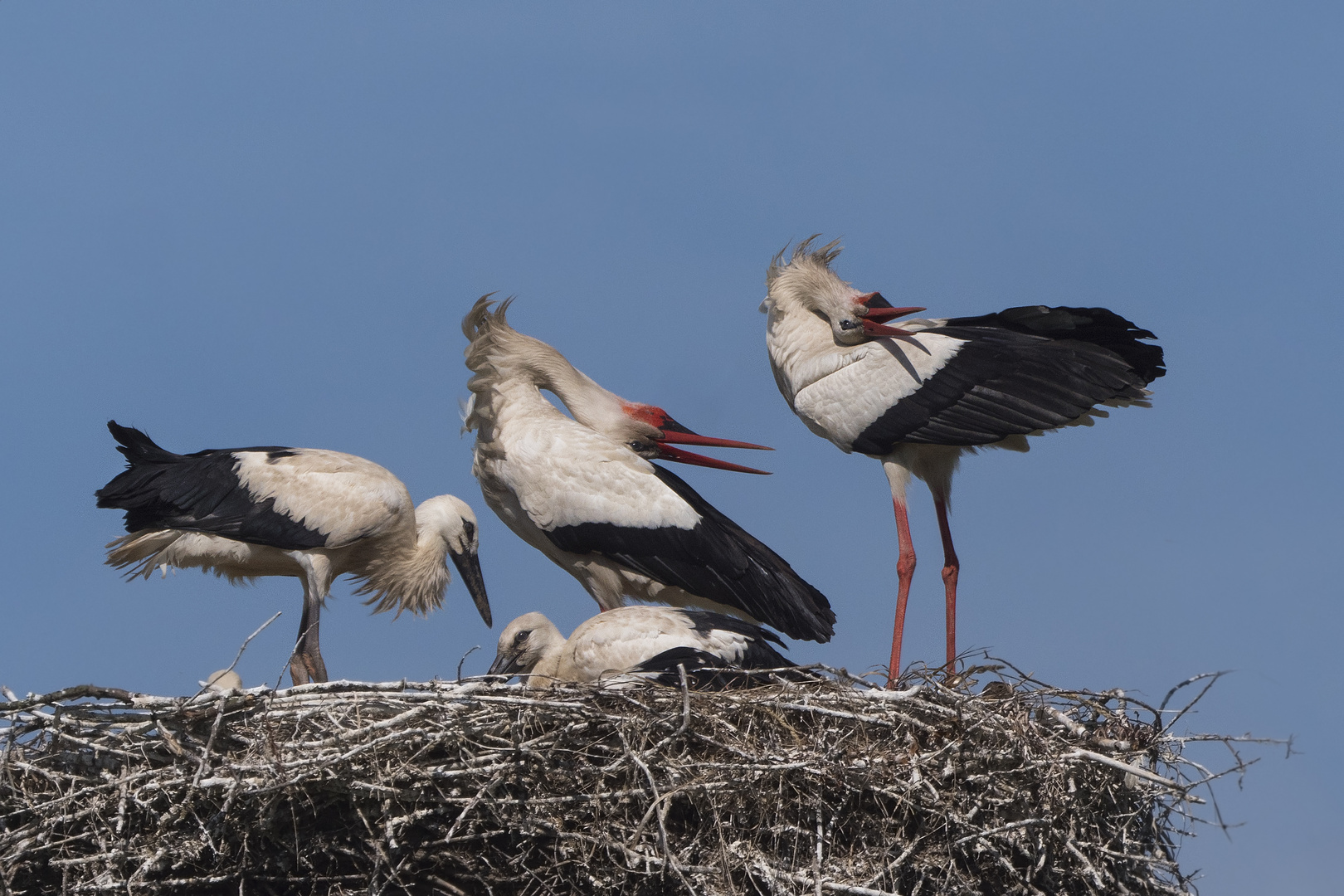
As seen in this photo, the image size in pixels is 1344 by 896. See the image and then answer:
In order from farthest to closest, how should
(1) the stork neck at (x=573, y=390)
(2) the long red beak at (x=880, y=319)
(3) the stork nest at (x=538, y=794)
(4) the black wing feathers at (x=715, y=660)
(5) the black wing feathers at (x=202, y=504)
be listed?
1. (1) the stork neck at (x=573, y=390)
2. (2) the long red beak at (x=880, y=319)
3. (5) the black wing feathers at (x=202, y=504)
4. (4) the black wing feathers at (x=715, y=660)
5. (3) the stork nest at (x=538, y=794)

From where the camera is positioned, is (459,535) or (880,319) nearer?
(880,319)

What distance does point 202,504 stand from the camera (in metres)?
6.25

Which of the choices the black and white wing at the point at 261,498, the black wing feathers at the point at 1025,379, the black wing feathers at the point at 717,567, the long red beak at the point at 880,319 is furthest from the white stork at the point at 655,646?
the long red beak at the point at 880,319

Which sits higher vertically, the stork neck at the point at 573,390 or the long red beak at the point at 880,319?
the long red beak at the point at 880,319

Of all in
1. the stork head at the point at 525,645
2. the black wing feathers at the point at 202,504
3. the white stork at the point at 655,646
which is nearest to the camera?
the white stork at the point at 655,646

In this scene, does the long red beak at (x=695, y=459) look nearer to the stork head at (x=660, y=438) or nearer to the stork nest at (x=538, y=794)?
the stork head at (x=660, y=438)

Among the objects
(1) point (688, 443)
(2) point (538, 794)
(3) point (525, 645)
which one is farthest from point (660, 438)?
(2) point (538, 794)

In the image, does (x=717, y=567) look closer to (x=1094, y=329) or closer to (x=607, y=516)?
(x=607, y=516)

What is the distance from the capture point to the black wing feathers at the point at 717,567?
6.02m

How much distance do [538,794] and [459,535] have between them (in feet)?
Answer: 9.27

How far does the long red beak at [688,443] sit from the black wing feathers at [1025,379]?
2.94ft

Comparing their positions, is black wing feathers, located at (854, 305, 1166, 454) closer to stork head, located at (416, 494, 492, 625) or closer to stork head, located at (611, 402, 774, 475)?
stork head, located at (611, 402, 774, 475)

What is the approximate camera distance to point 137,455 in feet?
21.4

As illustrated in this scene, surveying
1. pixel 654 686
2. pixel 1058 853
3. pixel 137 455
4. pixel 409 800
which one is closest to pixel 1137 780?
pixel 1058 853
